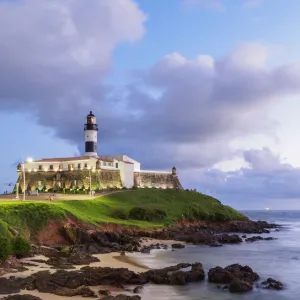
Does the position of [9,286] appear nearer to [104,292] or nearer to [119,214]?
[104,292]

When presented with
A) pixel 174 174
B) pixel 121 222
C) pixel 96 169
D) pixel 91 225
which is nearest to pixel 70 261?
pixel 91 225

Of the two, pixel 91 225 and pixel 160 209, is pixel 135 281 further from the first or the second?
pixel 160 209

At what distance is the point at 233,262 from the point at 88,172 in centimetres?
5875

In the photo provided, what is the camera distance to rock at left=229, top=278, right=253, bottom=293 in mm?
28625

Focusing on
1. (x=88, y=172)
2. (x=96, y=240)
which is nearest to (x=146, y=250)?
(x=96, y=240)

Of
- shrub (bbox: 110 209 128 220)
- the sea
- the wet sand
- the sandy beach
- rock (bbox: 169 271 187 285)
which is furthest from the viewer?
shrub (bbox: 110 209 128 220)

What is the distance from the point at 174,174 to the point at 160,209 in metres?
35.1

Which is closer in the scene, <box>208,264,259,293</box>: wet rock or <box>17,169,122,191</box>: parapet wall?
<box>208,264,259,293</box>: wet rock

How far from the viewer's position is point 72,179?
3922 inches

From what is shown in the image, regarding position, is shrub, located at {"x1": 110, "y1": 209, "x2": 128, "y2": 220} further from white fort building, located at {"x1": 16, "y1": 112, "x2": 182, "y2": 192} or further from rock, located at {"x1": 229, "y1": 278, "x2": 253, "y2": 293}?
rock, located at {"x1": 229, "y1": 278, "x2": 253, "y2": 293}

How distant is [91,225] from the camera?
2267 inches

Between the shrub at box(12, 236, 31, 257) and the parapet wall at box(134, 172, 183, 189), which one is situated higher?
the parapet wall at box(134, 172, 183, 189)

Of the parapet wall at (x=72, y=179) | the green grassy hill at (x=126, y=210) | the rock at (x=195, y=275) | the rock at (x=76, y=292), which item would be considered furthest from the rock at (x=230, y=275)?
the parapet wall at (x=72, y=179)

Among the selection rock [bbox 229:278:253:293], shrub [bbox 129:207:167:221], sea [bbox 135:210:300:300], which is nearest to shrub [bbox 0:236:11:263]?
A: sea [bbox 135:210:300:300]
